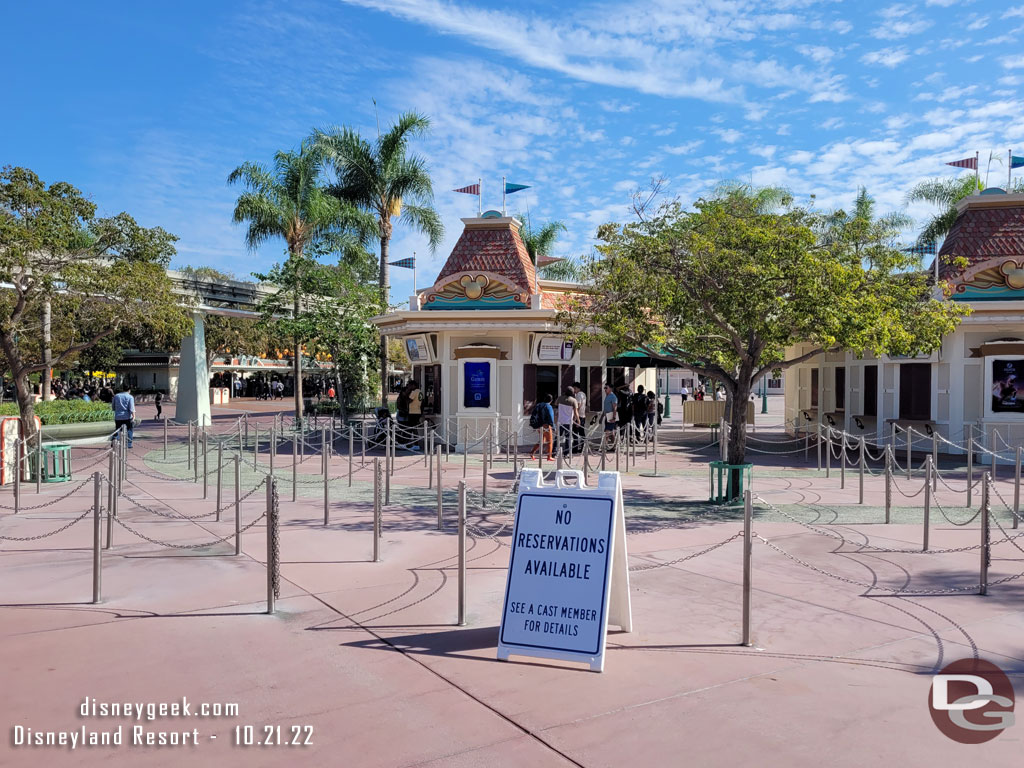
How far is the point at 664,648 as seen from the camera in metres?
5.91

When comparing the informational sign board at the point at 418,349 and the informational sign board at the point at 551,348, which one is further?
the informational sign board at the point at 418,349

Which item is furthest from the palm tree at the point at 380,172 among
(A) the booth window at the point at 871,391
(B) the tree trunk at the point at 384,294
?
(A) the booth window at the point at 871,391

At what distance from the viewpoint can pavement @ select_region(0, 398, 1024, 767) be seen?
4.40 m

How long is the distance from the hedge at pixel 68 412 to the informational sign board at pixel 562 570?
19889 millimetres

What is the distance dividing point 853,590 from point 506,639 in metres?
3.72

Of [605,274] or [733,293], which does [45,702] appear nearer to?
[733,293]

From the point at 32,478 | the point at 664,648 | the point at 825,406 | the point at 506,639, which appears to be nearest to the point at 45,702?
the point at 506,639

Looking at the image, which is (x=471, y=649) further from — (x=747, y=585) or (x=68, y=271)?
(x=68, y=271)

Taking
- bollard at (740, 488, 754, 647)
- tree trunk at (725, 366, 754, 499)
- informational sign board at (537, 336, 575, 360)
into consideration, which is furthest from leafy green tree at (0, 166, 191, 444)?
bollard at (740, 488, 754, 647)

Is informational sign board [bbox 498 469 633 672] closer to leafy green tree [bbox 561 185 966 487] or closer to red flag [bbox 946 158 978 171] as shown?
leafy green tree [bbox 561 185 966 487]

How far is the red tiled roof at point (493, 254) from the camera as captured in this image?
21.9 metres

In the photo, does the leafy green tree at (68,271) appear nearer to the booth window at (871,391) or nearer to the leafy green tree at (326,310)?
the leafy green tree at (326,310)

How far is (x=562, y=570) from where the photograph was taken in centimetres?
577

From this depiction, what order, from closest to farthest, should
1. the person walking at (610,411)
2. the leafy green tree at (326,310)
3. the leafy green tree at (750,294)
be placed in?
the leafy green tree at (750,294)
the person walking at (610,411)
the leafy green tree at (326,310)
